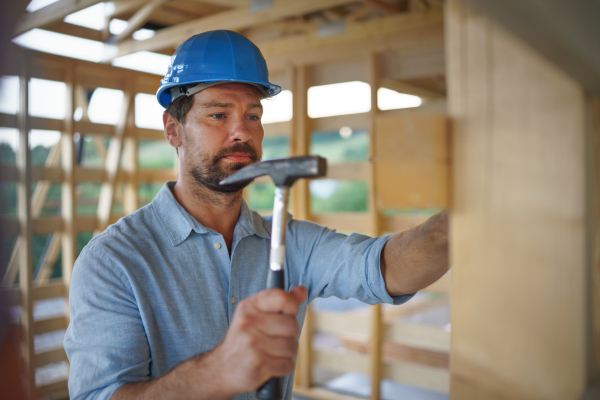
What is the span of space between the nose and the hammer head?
60 centimetres

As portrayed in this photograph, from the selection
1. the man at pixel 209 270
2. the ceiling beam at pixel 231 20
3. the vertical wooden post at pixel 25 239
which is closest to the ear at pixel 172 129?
the man at pixel 209 270

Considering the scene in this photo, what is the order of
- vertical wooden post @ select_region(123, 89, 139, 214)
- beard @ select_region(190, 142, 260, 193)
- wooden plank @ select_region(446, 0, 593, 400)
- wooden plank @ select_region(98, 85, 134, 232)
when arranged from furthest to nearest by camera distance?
vertical wooden post @ select_region(123, 89, 139, 214) < wooden plank @ select_region(98, 85, 134, 232) < beard @ select_region(190, 142, 260, 193) < wooden plank @ select_region(446, 0, 593, 400)

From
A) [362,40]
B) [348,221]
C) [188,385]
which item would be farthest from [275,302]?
[362,40]

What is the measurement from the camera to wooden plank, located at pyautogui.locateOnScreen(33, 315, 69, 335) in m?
3.71

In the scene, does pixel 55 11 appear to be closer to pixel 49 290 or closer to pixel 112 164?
pixel 112 164

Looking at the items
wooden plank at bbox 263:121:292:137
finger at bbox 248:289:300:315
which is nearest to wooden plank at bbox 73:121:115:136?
wooden plank at bbox 263:121:292:137

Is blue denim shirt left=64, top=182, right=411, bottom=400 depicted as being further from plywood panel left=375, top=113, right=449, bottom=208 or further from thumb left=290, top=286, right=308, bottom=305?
plywood panel left=375, top=113, right=449, bottom=208

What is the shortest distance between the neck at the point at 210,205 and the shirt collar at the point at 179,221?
2.3 inches

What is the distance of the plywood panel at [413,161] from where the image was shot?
587 mm

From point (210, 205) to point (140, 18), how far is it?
8.78ft

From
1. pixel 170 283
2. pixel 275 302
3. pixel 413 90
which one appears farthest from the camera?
pixel 413 90

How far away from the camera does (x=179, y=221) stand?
1.55m

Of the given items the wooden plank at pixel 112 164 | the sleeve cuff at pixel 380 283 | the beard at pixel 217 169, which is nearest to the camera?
the sleeve cuff at pixel 380 283

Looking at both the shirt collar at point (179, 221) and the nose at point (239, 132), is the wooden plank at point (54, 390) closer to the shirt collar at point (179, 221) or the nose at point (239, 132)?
the shirt collar at point (179, 221)
